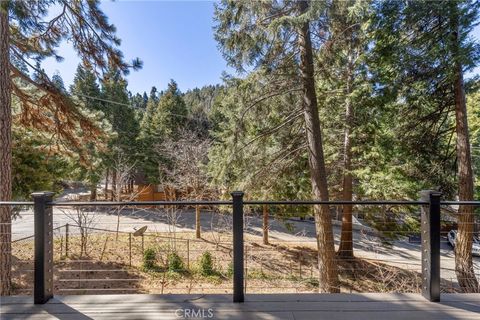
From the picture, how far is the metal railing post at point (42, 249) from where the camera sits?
2215mm

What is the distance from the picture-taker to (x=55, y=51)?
5164 millimetres

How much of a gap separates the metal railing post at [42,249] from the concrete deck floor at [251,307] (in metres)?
0.09

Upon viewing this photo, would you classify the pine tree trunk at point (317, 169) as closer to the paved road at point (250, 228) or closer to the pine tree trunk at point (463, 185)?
the pine tree trunk at point (463, 185)

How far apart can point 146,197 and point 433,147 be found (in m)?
19.5

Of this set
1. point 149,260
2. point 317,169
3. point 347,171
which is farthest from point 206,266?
point 347,171

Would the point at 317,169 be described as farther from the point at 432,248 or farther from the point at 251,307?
the point at 251,307

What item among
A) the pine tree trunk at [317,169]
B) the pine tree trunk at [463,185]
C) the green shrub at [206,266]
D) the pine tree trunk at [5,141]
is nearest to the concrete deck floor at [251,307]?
the pine tree trunk at [5,141]

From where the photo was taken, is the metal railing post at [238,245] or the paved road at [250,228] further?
the paved road at [250,228]

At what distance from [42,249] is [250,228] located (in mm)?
13174

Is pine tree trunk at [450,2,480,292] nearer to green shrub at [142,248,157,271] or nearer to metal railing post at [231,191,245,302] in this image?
metal railing post at [231,191,245,302]

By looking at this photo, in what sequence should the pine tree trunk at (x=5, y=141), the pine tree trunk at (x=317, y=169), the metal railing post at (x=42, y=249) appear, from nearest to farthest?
the metal railing post at (x=42, y=249) < the pine tree trunk at (x=5, y=141) < the pine tree trunk at (x=317, y=169)

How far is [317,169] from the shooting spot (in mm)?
5730

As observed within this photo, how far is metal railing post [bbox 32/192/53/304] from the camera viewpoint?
87.2 inches

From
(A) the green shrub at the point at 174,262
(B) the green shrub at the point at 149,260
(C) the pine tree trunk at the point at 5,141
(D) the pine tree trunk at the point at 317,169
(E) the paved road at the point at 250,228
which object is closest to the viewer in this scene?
(C) the pine tree trunk at the point at 5,141
